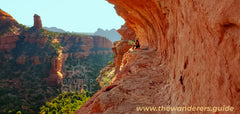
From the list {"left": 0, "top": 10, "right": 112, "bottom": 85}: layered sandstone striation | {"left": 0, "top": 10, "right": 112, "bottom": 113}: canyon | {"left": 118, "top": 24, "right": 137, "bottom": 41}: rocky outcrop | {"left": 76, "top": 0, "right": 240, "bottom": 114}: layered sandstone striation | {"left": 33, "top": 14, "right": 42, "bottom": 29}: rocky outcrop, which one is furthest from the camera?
{"left": 33, "top": 14, "right": 42, "bottom": 29}: rocky outcrop

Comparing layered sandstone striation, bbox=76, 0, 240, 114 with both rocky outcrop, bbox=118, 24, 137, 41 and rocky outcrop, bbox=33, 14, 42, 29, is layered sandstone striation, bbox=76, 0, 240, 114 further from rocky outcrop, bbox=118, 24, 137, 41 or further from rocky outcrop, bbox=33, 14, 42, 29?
rocky outcrop, bbox=33, 14, 42, 29

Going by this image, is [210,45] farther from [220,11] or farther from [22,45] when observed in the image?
[22,45]

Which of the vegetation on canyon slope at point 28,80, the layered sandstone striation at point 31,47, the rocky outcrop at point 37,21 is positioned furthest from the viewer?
the rocky outcrop at point 37,21

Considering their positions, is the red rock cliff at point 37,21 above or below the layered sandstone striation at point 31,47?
above

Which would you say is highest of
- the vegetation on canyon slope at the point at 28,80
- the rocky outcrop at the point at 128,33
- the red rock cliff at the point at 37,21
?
the red rock cliff at the point at 37,21

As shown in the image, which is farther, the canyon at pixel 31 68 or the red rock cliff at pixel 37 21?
the red rock cliff at pixel 37 21

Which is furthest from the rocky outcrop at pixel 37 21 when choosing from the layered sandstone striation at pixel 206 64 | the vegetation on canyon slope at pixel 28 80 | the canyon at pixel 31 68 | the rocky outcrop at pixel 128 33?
the layered sandstone striation at pixel 206 64

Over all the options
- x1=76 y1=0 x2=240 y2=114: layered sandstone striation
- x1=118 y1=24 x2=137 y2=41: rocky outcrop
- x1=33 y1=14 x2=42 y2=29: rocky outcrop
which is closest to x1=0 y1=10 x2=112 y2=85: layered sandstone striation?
x1=33 y1=14 x2=42 y2=29: rocky outcrop

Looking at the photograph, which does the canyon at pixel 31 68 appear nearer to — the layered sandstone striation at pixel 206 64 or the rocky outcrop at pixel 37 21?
the rocky outcrop at pixel 37 21

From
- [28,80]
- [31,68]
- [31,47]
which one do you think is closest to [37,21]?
[31,47]

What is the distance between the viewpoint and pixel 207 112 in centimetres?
256

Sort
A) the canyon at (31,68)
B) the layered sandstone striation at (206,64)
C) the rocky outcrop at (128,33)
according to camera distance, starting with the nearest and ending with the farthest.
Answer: the layered sandstone striation at (206,64) → the rocky outcrop at (128,33) → the canyon at (31,68)

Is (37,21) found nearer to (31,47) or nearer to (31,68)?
(31,47)

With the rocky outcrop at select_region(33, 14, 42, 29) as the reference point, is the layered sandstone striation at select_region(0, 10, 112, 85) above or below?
below
